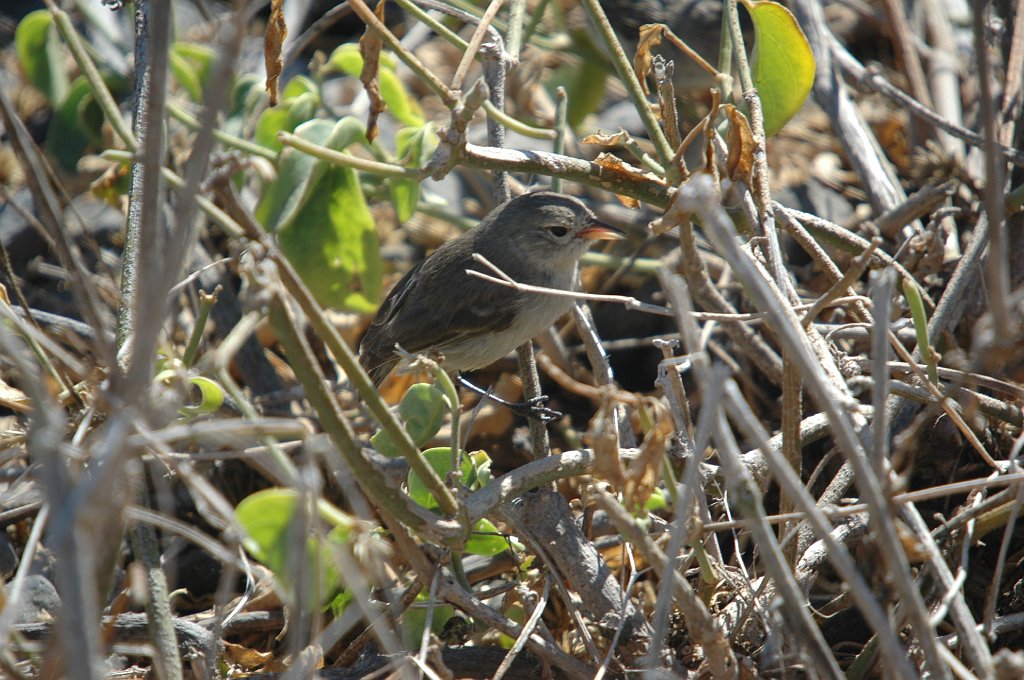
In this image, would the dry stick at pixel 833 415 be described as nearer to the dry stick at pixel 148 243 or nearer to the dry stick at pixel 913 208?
the dry stick at pixel 148 243

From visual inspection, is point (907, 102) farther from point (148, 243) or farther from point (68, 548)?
point (68, 548)

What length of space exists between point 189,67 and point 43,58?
0.78 metres

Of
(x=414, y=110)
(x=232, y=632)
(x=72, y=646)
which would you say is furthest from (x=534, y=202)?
(x=72, y=646)

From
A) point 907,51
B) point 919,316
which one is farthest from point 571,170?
point 907,51

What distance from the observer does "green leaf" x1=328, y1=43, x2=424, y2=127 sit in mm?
→ 4000

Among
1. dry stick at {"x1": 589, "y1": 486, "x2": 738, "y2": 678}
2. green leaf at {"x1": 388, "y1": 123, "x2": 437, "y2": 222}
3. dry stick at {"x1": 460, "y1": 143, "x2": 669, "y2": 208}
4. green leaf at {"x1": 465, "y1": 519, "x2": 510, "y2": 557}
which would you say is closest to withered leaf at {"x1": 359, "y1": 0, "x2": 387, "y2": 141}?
dry stick at {"x1": 460, "y1": 143, "x2": 669, "y2": 208}

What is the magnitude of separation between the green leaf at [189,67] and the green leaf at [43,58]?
2.14 feet

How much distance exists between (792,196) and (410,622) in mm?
3208

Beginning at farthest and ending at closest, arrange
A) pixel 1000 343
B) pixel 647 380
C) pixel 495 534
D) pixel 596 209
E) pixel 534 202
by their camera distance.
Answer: pixel 596 209, pixel 647 380, pixel 534 202, pixel 495 534, pixel 1000 343

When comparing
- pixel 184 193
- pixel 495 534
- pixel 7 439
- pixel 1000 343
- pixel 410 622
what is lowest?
pixel 410 622

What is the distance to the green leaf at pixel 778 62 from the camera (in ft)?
9.44

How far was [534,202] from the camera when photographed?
417 centimetres

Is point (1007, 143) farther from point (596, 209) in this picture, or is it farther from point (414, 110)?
point (414, 110)

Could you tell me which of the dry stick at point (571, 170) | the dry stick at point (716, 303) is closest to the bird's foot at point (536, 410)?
the dry stick at point (716, 303)
